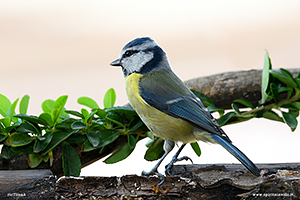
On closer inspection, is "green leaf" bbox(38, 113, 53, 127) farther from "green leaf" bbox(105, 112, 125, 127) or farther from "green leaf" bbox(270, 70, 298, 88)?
"green leaf" bbox(270, 70, 298, 88)

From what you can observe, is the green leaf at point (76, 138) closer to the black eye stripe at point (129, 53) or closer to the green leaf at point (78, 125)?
the green leaf at point (78, 125)

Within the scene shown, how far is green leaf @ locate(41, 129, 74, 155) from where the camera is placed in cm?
86

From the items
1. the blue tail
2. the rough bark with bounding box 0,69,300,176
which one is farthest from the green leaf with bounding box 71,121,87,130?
the rough bark with bounding box 0,69,300,176

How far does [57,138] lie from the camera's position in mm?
871

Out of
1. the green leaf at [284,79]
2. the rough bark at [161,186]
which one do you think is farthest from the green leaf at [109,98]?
the green leaf at [284,79]

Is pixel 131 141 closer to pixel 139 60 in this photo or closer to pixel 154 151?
pixel 154 151

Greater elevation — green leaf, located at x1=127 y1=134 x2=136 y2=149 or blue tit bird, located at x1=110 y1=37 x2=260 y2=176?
blue tit bird, located at x1=110 y1=37 x2=260 y2=176

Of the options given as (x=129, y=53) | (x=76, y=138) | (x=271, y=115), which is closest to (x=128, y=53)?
(x=129, y=53)

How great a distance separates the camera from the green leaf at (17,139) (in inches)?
33.8

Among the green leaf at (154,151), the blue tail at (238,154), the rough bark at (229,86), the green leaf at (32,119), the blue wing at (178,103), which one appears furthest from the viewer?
the rough bark at (229,86)

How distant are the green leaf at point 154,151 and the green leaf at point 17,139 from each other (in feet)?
1.05

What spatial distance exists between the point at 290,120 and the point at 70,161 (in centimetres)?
65

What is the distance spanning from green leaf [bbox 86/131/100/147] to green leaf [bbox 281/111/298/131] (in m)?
0.55

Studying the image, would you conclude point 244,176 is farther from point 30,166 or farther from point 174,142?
→ point 30,166
